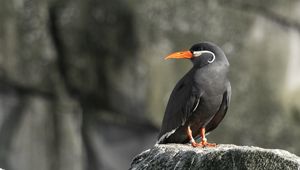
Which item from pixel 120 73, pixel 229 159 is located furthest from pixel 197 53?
pixel 120 73

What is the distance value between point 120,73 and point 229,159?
919 cm

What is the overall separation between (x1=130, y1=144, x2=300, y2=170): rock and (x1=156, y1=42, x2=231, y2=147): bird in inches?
66.1

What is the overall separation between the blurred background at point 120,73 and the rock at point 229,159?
27.1 ft

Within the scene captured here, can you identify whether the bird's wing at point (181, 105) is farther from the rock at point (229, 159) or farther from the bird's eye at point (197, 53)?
the rock at point (229, 159)

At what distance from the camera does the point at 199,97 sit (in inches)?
329

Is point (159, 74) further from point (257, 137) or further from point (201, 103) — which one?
point (201, 103)

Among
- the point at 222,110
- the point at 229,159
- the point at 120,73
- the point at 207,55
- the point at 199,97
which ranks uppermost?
the point at 120,73

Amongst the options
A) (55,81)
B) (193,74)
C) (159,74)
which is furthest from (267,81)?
(193,74)

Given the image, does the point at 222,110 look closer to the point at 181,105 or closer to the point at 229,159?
the point at 181,105

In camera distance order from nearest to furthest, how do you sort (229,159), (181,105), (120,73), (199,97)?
1. (229,159)
2. (199,97)
3. (181,105)
4. (120,73)

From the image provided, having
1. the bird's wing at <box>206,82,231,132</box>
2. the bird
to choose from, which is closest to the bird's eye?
the bird

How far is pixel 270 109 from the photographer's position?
15.2 meters

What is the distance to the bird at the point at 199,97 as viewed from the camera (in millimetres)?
8336

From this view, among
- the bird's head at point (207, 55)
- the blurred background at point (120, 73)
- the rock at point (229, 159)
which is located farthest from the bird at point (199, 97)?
the blurred background at point (120, 73)
